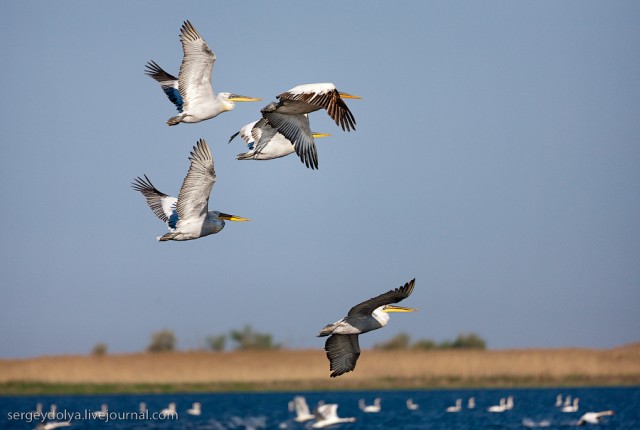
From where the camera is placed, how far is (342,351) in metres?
14.6

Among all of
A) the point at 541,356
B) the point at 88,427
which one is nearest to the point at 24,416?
the point at 88,427

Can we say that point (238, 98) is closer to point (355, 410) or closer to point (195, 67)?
point (195, 67)

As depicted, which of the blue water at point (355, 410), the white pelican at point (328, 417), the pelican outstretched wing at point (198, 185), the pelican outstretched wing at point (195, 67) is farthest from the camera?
the blue water at point (355, 410)

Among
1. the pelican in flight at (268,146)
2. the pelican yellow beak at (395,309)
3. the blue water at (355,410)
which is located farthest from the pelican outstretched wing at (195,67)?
the blue water at (355,410)

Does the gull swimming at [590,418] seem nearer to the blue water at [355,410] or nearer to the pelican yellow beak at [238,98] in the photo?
the blue water at [355,410]

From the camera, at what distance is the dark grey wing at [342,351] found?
14531 millimetres

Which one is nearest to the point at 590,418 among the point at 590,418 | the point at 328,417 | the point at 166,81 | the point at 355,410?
the point at 590,418

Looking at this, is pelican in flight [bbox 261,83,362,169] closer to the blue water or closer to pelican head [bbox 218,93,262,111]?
pelican head [bbox 218,93,262,111]

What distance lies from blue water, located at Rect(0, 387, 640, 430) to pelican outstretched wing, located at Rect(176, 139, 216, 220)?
59.7 feet

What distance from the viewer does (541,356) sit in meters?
45.5

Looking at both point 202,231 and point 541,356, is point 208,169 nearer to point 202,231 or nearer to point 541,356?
point 202,231

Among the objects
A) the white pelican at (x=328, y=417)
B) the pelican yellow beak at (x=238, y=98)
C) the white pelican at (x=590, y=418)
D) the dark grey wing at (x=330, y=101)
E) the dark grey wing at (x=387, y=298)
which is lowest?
the white pelican at (x=590, y=418)

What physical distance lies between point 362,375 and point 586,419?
58.4ft

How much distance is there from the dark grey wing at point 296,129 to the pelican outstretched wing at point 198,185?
0.95 meters
